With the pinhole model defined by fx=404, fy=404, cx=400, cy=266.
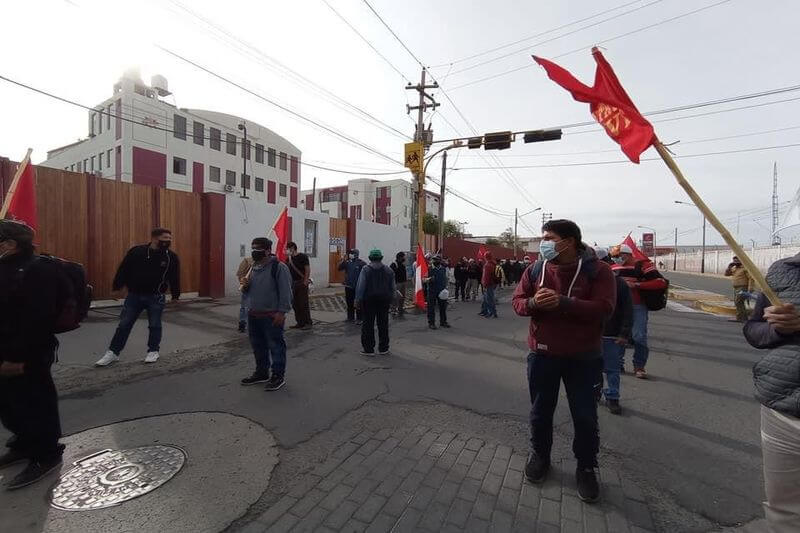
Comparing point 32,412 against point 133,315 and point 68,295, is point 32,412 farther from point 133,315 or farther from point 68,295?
point 133,315

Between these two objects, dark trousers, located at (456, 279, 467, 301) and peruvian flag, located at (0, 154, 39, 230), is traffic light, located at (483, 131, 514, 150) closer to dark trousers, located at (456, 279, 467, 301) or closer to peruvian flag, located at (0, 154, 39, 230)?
dark trousers, located at (456, 279, 467, 301)

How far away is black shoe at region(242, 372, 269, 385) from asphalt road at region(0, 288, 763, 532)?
4.3 inches

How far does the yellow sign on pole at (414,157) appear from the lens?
14.9m

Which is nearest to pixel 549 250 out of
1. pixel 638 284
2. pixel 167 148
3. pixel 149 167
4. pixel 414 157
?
pixel 638 284

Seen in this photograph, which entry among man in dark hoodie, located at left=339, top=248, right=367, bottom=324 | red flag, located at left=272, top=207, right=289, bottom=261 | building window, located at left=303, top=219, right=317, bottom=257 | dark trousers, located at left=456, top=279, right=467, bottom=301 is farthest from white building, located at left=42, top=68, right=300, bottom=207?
red flag, located at left=272, top=207, right=289, bottom=261

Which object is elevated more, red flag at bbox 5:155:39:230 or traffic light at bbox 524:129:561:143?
traffic light at bbox 524:129:561:143

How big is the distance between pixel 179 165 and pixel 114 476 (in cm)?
3967

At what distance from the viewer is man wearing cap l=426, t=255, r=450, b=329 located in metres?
9.48

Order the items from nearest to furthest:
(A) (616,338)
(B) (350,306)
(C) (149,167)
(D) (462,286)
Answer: (A) (616,338), (B) (350,306), (D) (462,286), (C) (149,167)

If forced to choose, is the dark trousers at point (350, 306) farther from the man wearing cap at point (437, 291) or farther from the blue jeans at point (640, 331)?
the blue jeans at point (640, 331)

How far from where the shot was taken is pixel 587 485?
2.71 meters

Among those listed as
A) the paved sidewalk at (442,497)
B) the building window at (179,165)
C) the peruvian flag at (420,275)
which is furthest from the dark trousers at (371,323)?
the building window at (179,165)

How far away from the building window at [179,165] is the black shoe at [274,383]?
37732 millimetres

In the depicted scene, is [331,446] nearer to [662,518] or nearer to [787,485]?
[662,518]
